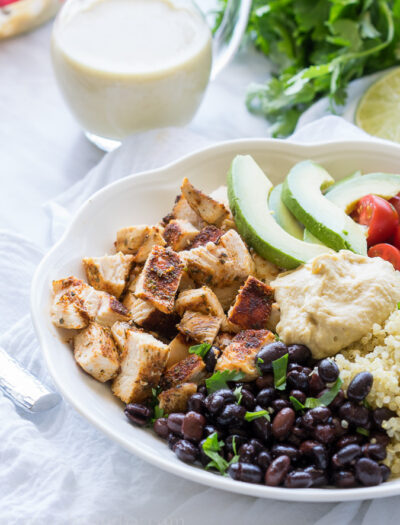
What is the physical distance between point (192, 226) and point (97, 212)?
1.41 feet

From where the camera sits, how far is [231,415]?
2.22m

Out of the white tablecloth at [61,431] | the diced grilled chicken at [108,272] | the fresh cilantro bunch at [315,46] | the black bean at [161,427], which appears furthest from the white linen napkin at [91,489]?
the fresh cilantro bunch at [315,46]

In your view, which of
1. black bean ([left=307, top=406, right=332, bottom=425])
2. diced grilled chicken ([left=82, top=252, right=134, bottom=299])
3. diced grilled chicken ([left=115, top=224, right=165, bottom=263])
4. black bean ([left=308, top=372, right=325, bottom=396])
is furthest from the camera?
diced grilled chicken ([left=115, top=224, right=165, bottom=263])

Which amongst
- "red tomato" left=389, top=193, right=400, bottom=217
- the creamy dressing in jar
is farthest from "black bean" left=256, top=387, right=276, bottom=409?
the creamy dressing in jar

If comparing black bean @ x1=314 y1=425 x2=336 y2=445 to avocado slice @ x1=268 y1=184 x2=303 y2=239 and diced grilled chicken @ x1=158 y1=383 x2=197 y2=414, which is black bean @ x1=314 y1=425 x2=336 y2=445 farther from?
avocado slice @ x1=268 y1=184 x2=303 y2=239

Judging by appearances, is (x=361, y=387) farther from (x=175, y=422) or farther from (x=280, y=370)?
(x=175, y=422)

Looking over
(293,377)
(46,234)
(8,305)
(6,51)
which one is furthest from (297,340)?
(6,51)

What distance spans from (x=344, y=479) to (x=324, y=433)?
15cm

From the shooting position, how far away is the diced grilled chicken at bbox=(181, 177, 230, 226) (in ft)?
9.64

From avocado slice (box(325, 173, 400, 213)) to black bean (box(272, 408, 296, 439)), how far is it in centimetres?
113

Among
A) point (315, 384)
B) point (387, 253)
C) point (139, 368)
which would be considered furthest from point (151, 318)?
point (387, 253)

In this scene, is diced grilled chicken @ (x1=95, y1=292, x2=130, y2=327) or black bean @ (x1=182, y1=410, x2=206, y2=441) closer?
black bean @ (x1=182, y1=410, x2=206, y2=441)

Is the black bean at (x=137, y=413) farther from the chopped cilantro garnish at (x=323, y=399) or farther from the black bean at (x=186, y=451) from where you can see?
the chopped cilantro garnish at (x=323, y=399)

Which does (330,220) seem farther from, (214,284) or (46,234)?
(46,234)
